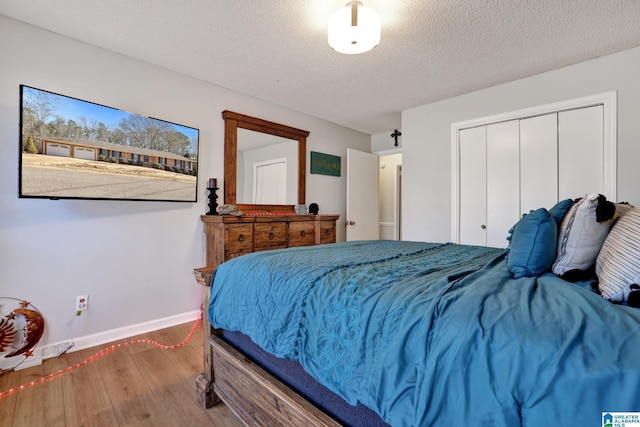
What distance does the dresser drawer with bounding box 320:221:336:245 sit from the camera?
3.61 m

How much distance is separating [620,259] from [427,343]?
0.69 m

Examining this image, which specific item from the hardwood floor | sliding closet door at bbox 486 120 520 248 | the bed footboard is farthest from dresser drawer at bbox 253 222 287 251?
sliding closet door at bbox 486 120 520 248

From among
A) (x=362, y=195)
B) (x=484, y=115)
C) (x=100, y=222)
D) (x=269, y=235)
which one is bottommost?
→ (x=269, y=235)

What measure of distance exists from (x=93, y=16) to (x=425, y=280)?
268 cm

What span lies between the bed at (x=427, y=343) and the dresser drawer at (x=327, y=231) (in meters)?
2.15

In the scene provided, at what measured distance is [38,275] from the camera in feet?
7.06

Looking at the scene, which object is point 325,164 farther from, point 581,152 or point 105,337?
point 105,337

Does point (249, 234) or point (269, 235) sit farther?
point (269, 235)

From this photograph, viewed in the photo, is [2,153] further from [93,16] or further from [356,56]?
[356,56]

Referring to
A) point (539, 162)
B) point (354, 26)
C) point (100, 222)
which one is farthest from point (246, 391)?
point (539, 162)

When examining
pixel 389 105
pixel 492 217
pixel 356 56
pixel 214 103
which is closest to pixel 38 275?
pixel 214 103

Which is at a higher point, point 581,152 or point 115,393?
point 581,152

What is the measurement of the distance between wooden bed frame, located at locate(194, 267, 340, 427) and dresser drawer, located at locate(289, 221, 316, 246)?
168cm

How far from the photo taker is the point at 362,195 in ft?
14.8
